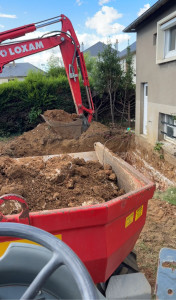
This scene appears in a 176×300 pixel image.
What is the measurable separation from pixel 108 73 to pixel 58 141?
5006mm

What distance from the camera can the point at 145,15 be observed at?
6621mm

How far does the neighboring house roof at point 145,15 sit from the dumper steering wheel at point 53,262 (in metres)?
6.31

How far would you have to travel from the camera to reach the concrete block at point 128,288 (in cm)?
188

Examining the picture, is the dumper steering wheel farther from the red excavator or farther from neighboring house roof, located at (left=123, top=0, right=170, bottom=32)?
the red excavator

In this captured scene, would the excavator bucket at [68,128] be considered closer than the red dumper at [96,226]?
No

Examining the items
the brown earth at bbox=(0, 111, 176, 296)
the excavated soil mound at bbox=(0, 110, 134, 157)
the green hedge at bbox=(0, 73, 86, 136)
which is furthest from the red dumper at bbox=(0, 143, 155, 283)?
the green hedge at bbox=(0, 73, 86, 136)

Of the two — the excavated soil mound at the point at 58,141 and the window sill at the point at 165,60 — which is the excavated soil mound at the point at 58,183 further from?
the excavated soil mound at the point at 58,141

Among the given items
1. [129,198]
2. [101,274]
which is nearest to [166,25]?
[129,198]

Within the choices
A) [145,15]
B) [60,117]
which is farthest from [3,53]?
[145,15]

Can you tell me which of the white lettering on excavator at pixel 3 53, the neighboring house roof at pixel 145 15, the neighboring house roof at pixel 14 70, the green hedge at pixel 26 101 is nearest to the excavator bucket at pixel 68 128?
the white lettering on excavator at pixel 3 53

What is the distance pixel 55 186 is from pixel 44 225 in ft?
3.18

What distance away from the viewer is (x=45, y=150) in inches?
342

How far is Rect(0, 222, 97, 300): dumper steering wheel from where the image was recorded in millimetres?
762

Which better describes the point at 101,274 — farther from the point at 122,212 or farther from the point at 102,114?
the point at 102,114
